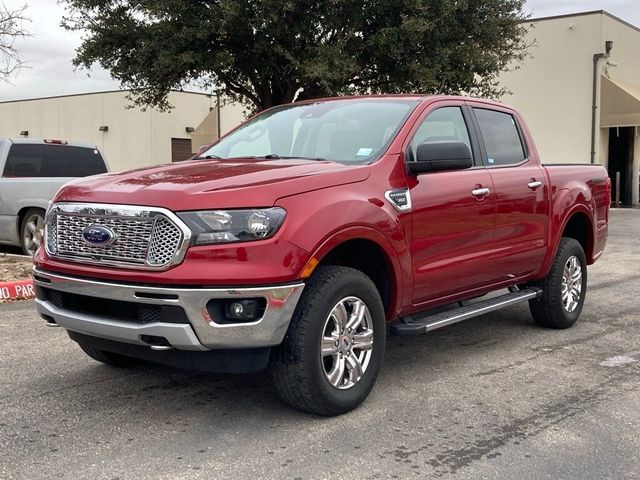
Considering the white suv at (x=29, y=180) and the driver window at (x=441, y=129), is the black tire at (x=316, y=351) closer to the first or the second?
the driver window at (x=441, y=129)

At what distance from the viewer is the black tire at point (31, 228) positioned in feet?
33.9

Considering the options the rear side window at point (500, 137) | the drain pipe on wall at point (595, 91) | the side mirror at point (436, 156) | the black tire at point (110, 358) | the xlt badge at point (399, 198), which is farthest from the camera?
the drain pipe on wall at point (595, 91)

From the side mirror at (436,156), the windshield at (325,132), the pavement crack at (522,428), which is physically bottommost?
the pavement crack at (522,428)

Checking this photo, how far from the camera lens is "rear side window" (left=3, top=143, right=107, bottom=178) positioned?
10.3 meters

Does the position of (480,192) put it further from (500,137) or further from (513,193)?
(500,137)

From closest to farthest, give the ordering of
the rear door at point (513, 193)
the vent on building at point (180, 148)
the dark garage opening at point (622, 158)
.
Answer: the rear door at point (513, 193), the dark garage opening at point (622, 158), the vent on building at point (180, 148)

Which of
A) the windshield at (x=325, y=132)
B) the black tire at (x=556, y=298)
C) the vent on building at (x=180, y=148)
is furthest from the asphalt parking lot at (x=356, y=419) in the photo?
the vent on building at (x=180, y=148)

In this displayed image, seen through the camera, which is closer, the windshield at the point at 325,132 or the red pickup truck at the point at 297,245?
the red pickup truck at the point at 297,245

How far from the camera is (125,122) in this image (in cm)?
3512

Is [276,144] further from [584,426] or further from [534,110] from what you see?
[534,110]

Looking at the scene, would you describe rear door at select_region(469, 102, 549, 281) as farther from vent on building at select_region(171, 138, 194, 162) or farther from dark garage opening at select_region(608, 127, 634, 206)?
vent on building at select_region(171, 138, 194, 162)

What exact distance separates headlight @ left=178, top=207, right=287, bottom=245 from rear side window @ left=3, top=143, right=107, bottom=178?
7.67 meters

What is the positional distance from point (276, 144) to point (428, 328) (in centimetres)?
171

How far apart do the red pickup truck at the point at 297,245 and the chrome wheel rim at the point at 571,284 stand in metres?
1.06
